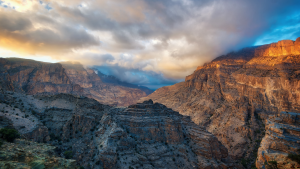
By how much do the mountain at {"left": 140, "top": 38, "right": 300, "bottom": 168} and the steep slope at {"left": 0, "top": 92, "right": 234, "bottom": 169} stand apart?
130ft

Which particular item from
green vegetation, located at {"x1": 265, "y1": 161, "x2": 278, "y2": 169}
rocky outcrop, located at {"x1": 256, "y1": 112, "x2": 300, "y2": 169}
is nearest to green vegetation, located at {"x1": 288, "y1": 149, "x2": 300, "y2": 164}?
rocky outcrop, located at {"x1": 256, "y1": 112, "x2": 300, "y2": 169}

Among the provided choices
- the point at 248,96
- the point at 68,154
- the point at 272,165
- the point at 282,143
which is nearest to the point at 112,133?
the point at 68,154

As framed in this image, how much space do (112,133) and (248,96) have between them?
403ft

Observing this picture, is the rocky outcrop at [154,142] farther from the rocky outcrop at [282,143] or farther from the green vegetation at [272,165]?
the green vegetation at [272,165]

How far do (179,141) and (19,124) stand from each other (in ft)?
162

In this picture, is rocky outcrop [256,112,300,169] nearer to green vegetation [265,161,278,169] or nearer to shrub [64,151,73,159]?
green vegetation [265,161,278,169]

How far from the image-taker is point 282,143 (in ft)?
151

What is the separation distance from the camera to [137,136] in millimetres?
51188

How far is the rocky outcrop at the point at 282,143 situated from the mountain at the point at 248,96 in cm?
3392

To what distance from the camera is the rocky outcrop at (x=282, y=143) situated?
42594mm

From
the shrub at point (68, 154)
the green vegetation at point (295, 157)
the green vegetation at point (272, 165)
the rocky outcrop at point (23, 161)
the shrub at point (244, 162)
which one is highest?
the rocky outcrop at point (23, 161)

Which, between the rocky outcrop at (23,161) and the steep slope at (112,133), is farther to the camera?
the steep slope at (112,133)

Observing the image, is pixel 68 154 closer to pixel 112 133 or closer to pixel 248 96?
pixel 112 133

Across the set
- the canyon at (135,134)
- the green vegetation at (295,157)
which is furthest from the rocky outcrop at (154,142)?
the green vegetation at (295,157)
